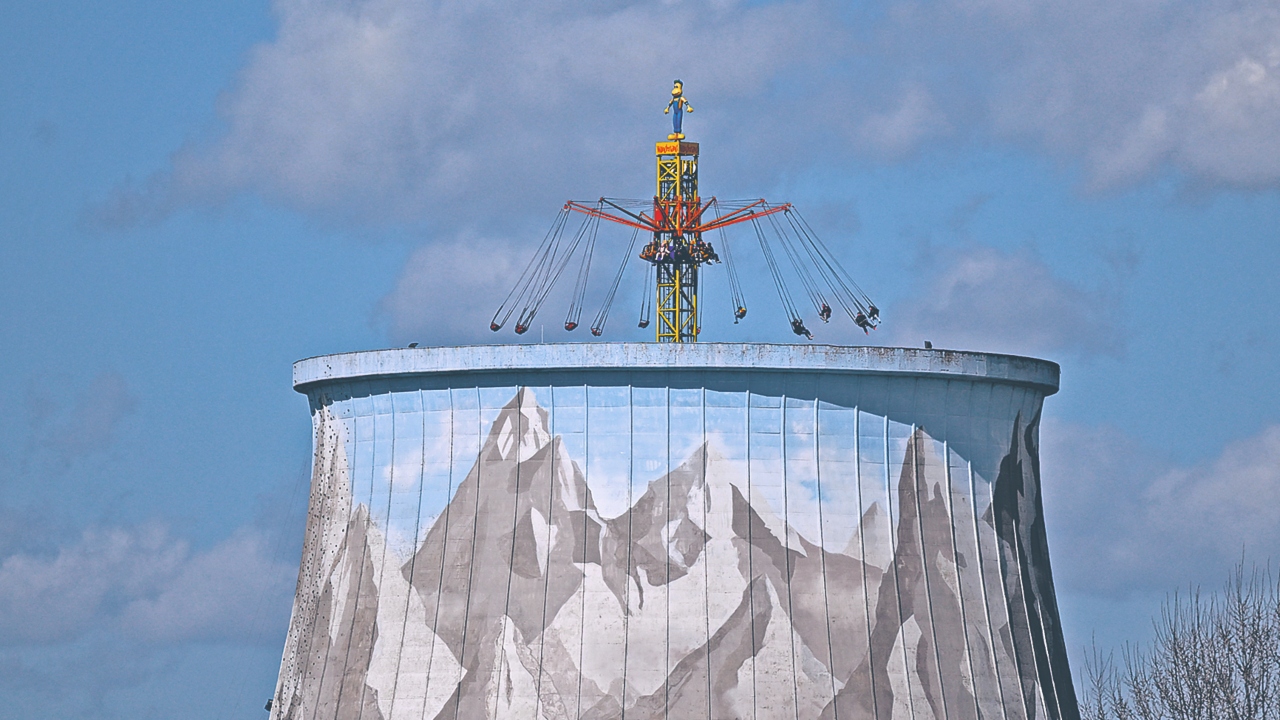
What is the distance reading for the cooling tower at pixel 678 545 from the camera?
123 ft

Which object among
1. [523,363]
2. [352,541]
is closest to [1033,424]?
[523,363]

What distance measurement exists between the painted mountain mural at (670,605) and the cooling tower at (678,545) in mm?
38

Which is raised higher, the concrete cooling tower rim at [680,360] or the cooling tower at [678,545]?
the concrete cooling tower rim at [680,360]

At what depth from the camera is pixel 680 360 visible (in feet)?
125

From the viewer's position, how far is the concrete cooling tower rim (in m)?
38.0

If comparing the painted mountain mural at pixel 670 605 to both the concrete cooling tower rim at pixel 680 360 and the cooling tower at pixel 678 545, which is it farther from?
the concrete cooling tower rim at pixel 680 360

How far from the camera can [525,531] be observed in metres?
38.2

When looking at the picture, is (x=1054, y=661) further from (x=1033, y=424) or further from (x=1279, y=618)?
(x=1279, y=618)

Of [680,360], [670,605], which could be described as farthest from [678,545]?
[680,360]

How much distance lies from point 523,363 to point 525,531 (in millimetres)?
2893

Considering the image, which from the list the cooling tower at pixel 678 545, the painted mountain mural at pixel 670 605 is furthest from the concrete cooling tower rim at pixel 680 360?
the painted mountain mural at pixel 670 605

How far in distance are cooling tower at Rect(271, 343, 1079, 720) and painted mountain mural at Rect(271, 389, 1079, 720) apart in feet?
0.12

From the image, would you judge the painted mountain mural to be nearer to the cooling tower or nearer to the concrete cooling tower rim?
the cooling tower

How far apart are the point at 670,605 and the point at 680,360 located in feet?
13.6
